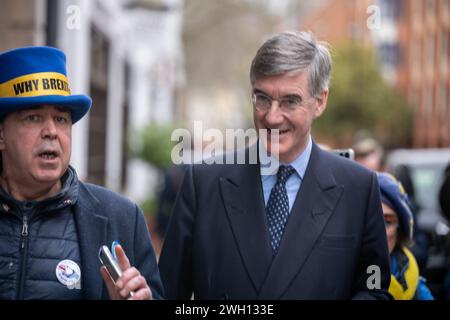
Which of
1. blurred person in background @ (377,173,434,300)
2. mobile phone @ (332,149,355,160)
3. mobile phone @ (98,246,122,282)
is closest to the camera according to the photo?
mobile phone @ (98,246,122,282)

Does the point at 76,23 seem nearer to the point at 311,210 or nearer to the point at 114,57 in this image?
the point at 311,210

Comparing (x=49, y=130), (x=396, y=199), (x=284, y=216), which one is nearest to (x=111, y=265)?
(x=49, y=130)

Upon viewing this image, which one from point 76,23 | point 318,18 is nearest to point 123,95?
point 76,23

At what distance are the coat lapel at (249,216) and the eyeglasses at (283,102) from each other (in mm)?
307

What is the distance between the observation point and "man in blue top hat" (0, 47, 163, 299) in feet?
8.79

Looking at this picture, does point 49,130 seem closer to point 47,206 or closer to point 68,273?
point 47,206

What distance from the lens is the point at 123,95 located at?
15.9 meters

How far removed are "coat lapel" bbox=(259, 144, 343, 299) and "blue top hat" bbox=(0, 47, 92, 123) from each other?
88cm

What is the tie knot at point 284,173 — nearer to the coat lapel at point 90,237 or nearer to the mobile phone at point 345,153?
the mobile phone at point 345,153

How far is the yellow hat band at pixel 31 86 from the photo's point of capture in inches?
107

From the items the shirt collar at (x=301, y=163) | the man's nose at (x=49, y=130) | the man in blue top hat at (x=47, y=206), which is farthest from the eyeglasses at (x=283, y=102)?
the man's nose at (x=49, y=130)

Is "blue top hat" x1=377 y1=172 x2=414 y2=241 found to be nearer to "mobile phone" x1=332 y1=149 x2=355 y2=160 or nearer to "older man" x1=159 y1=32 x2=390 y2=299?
"mobile phone" x1=332 y1=149 x2=355 y2=160

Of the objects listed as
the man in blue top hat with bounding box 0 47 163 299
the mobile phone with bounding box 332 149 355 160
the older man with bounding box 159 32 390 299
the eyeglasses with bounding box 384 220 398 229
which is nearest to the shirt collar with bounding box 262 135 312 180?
the older man with bounding box 159 32 390 299

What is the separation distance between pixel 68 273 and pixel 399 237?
6.63 ft
